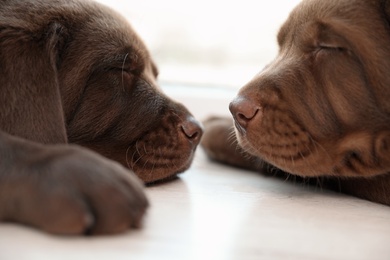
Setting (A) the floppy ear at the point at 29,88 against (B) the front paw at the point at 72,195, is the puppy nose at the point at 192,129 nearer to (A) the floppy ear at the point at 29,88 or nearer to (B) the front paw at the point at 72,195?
(A) the floppy ear at the point at 29,88

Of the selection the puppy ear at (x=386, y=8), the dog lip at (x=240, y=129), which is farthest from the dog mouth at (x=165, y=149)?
the puppy ear at (x=386, y=8)

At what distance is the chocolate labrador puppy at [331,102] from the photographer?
5.76ft

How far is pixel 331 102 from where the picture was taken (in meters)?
1.79

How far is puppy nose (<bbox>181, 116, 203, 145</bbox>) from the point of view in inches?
77.8

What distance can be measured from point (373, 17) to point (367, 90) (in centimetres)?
22

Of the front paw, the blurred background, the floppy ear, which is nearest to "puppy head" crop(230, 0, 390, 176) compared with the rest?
the floppy ear

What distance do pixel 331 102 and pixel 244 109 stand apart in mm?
256

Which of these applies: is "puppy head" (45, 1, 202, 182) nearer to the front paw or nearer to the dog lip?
the dog lip

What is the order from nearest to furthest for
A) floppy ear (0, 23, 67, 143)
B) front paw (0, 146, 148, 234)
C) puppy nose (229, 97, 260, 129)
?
front paw (0, 146, 148, 234) → floppy ear (0, 23, 67, 143) → puppy nose (229, 97, 260, 129)

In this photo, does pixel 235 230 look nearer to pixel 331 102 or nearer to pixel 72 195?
pixel 72 195

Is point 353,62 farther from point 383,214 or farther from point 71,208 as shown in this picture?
point 71,208

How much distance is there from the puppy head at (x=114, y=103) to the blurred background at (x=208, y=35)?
4.03 ft

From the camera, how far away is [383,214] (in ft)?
5.60

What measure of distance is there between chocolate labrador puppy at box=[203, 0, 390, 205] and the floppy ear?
54 centimetres
